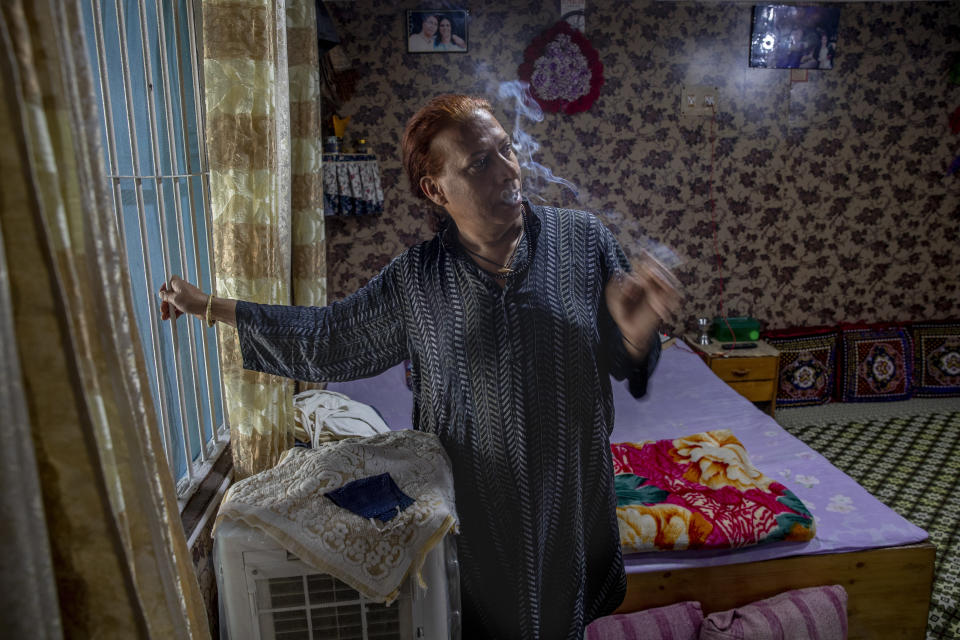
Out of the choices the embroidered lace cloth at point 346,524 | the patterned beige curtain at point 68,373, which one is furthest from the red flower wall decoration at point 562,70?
the patterned beige curtain at point 68,373

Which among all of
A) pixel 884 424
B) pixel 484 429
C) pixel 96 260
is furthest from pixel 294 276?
pixel 884 424

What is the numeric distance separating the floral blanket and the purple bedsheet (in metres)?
0.05

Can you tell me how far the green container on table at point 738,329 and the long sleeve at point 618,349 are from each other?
290 cm

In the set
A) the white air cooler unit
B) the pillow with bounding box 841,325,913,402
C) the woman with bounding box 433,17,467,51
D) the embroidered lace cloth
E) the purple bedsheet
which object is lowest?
the pillow with bounding box 841,325,913,402

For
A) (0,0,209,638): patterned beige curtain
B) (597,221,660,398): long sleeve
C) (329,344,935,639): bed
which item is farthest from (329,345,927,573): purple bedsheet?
(0,0,209,638): patterned beige curtain

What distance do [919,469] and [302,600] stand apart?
342cm

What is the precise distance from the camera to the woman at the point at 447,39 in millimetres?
3646

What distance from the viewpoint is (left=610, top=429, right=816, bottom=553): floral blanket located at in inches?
79.4

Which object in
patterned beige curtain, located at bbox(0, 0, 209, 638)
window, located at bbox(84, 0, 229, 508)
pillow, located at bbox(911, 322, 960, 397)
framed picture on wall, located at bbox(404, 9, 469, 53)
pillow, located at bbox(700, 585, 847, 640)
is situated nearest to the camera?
patterned beige curtain, located at bbox(0, 0, 209, 638)

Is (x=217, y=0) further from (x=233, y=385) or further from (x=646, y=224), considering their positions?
(x=646, y=224)

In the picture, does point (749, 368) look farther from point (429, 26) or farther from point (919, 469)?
point (429, 26)

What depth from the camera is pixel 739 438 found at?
2785 mm

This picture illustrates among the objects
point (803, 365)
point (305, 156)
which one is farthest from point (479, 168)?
point (803, 365)

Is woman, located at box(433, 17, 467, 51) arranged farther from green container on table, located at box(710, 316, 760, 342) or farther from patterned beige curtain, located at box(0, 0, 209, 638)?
patterned beige curtain, located at box(0, 0, 209, 638)
